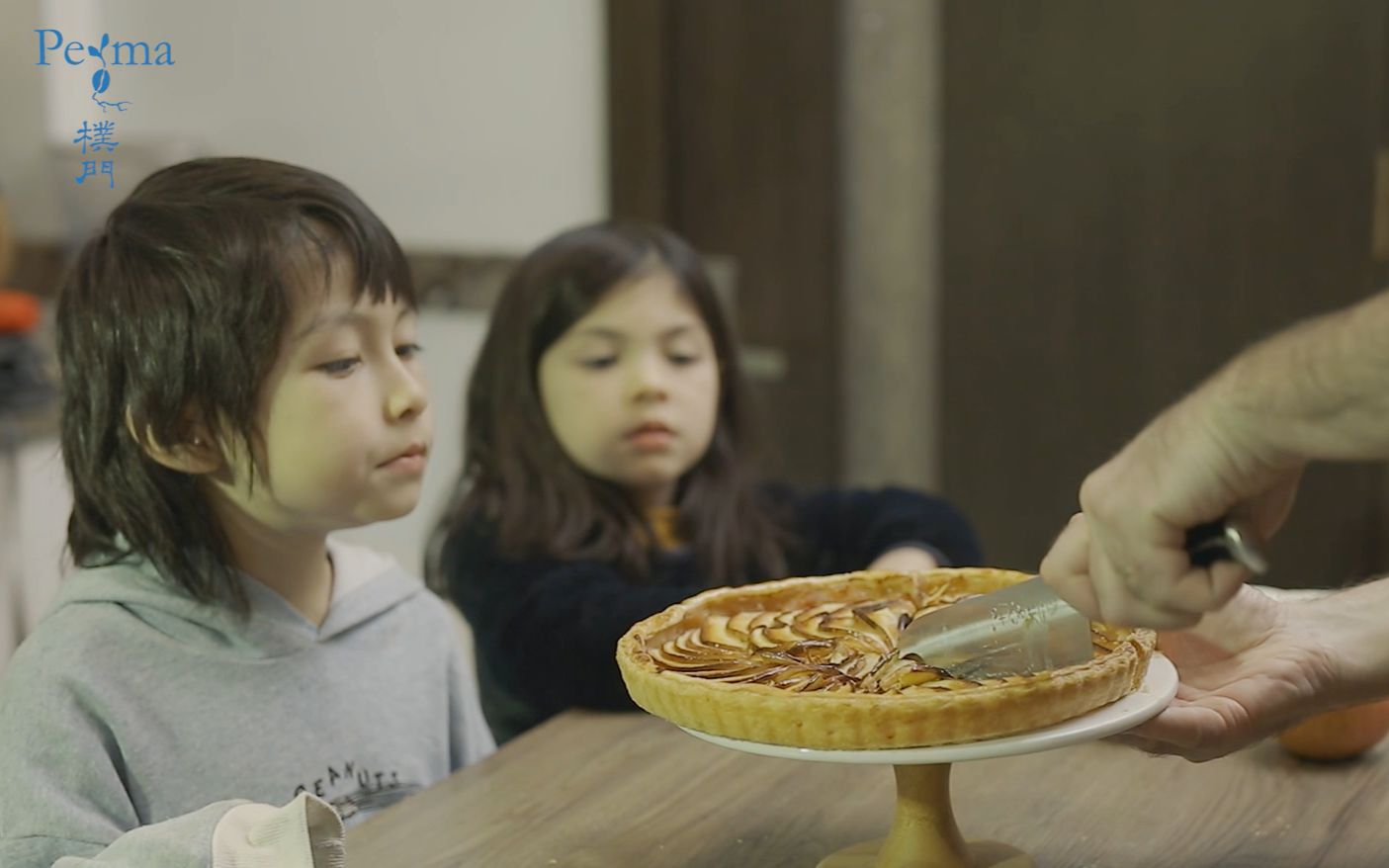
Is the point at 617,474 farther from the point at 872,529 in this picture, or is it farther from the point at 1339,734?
the point at 1339,734

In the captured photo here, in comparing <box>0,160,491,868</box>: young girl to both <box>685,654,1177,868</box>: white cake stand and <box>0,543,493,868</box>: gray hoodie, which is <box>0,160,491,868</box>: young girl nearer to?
<box>0,543,493,868</box>: gray hoodie

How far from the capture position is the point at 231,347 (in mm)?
1369

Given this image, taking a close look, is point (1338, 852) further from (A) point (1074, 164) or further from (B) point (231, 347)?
(A) point (1074, 164)

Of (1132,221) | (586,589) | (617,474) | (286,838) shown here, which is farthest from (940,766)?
(1132,221)

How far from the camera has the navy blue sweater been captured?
1648mm

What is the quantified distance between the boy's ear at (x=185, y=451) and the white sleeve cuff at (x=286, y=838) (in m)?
0.40

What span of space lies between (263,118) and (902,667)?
195cm

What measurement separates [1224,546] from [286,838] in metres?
0.66

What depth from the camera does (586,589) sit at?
5.67 feet

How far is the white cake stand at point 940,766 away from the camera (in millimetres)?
1033

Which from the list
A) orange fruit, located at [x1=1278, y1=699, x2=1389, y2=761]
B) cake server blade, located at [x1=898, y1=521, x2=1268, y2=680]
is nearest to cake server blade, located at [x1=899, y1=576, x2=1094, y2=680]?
cake server blade, located at [x1=898, y1=521, x2=1268, y2=680]

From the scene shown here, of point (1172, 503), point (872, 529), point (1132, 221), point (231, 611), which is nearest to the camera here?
point (1172, 503)

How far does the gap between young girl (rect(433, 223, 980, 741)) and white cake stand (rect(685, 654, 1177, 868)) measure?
66 centimetres

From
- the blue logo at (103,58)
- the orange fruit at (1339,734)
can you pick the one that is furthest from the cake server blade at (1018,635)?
the blue logo at (103,58)
